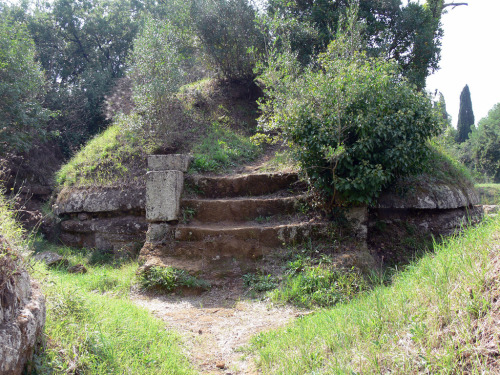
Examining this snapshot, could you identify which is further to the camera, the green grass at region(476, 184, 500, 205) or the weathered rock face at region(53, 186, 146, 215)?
the green grass at region(476, 184, 500, 205)

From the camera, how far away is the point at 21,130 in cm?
937

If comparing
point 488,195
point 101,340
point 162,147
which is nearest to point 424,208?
point 101,340

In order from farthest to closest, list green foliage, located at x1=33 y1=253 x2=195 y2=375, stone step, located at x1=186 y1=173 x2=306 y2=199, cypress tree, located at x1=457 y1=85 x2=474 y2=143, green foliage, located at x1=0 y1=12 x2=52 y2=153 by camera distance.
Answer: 1. cypress tree, located at x1=457 y1=85 x2=474 y2=143
2. green foliage, located at x1=0 y1=12 x2=52 y2=153
3. stone step, located at x1=186 y1=173 x2=306 y2=199
4. green foliage, located at x1=33 y1=253 x2=195 y2=375

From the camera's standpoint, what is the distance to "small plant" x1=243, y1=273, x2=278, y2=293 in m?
4.84

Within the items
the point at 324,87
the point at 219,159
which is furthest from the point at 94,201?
the point at 324,87

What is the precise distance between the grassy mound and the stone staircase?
3.04ft

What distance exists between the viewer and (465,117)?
31.8 m

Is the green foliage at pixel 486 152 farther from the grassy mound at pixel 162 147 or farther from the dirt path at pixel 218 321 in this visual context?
the dirt path at pixel 218 321

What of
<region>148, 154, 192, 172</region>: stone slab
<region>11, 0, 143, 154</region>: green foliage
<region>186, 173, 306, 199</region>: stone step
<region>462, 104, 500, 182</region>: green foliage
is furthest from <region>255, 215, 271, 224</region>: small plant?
<region>462, 104, 500, 182</region>: green foliage

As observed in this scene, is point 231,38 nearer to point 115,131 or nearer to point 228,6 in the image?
point 228,6

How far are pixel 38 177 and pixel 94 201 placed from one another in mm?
4181

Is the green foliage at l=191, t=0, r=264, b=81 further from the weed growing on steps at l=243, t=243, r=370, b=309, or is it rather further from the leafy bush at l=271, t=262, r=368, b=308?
the leafy bush at l=271, t=262, r=368, b=308

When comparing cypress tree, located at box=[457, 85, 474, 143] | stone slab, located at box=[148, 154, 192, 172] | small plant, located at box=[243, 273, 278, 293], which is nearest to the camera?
small plant, located at box=[243, 273, 278, 293]

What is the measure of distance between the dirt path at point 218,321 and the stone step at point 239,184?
2.21 metres
